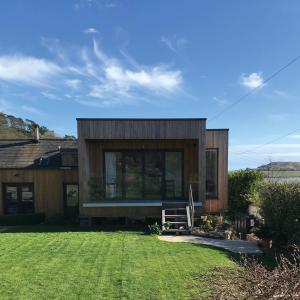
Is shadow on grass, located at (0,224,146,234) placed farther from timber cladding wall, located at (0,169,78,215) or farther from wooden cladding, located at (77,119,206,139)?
wooden cladding, located at (77,119,206,139)

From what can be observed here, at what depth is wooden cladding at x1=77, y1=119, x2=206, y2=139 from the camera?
1424 centimetres

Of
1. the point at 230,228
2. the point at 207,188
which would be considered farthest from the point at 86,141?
the point at 230,228

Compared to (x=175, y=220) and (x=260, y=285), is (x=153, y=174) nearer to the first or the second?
(x=175, y=220)

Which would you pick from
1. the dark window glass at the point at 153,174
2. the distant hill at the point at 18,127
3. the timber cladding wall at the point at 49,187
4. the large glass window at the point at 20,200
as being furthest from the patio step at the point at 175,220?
the distant hill at the point at 18,127

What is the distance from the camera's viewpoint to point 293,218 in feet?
33.5

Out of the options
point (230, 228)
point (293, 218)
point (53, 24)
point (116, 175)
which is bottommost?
point (230, 228)

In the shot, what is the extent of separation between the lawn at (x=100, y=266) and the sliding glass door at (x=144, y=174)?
3902 millimetres

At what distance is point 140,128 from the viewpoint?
1426 cm

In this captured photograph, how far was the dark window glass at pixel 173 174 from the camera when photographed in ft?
51.6

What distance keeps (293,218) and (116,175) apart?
307 inches

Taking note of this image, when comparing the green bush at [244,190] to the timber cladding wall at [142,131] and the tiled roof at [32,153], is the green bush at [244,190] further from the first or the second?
the tiled roof at [32,153]

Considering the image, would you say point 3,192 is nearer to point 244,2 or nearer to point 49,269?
point 49,269

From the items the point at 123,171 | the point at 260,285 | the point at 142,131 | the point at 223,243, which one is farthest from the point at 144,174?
the point at 260,285

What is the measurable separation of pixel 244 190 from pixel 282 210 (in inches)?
284
